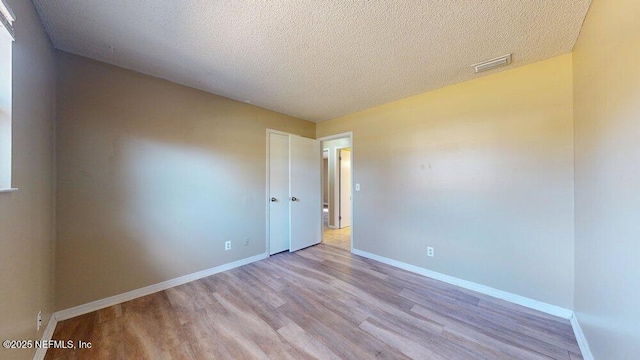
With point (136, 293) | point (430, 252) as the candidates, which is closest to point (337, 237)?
point (430, 252)

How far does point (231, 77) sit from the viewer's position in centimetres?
247

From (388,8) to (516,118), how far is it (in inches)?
71.1

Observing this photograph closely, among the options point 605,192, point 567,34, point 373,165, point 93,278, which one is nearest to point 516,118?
point 567,34

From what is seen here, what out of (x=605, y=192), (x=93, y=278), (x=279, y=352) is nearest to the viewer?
(x=605, y=192)

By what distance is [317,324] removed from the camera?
1896mm

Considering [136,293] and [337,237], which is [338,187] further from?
[136,293]

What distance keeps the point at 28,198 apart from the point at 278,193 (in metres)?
2.59

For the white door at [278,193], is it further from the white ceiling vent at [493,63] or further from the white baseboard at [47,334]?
the white ceiling vent at [493,63]

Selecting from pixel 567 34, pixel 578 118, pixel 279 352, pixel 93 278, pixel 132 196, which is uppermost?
pixel 567 34

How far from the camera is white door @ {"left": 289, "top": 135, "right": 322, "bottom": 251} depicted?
3.82 m

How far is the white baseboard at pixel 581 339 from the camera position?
151 centimetres

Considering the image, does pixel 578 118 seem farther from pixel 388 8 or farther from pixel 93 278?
pixel 93 278

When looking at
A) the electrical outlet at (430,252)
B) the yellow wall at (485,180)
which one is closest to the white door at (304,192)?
the yellow wall at (485,180)

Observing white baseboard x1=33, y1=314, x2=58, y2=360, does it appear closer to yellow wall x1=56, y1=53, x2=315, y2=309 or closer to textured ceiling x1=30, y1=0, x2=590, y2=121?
yellow wall x1=56, y1=53, x2=315, y2=309
